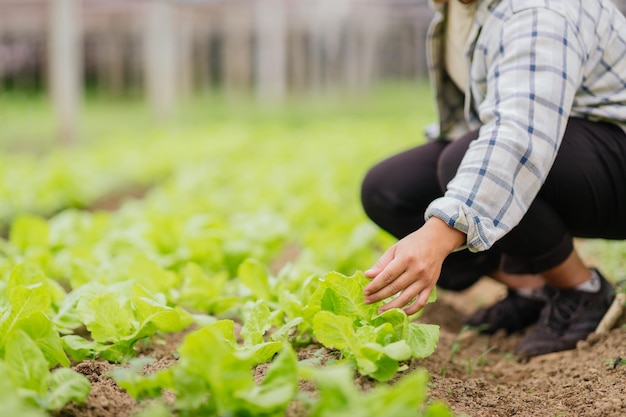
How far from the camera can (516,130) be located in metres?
1.39

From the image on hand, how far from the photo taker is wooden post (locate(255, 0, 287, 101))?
1167cm

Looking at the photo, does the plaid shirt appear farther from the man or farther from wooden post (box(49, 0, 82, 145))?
wooden post (box(49, 0, 82, 145))

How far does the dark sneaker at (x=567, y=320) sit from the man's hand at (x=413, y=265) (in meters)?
0.64

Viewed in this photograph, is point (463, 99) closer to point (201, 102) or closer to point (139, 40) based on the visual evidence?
point (201, 102)

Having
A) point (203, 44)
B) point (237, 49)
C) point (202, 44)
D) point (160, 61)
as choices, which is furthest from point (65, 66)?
point (202, 44)

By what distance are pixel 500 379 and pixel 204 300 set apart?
0.75m

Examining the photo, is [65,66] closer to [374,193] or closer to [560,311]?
[374,193]

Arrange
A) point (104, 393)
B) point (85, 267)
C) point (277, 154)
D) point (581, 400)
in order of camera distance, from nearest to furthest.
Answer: point (104, 393) < point (581, 400) < point (85, 267) < point (277, 154)

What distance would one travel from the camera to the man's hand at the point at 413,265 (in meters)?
1.27

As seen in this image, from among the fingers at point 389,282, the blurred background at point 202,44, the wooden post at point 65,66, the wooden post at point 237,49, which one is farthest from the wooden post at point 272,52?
the fingers at point 389,282

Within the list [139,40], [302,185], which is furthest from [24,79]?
[302,185]

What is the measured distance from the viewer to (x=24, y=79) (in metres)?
15.5

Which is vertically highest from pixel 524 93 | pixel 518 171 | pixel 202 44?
pixel 524 93

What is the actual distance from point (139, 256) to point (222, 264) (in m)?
0.54
